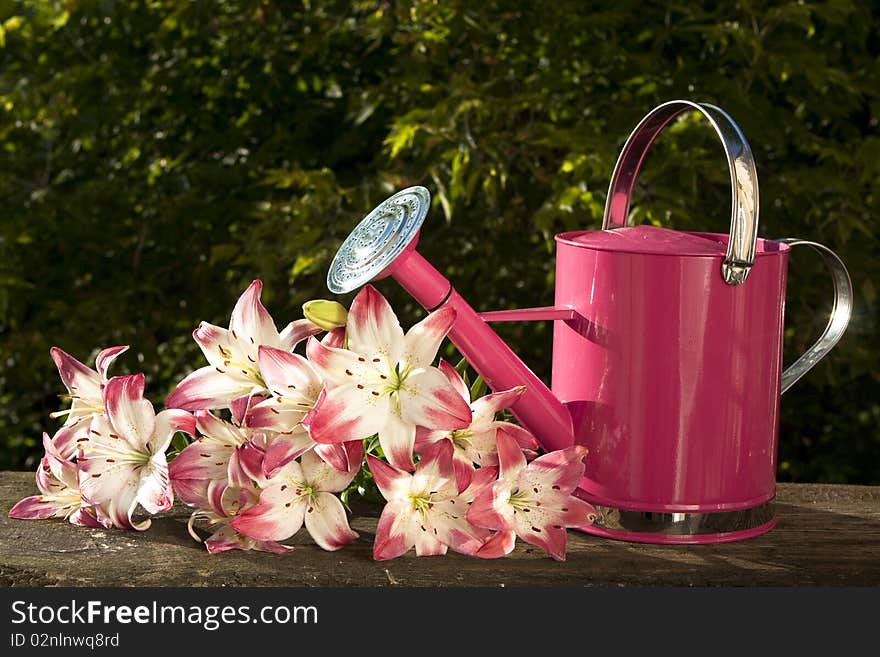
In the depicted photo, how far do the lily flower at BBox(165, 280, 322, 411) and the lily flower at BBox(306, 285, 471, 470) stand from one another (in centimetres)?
8

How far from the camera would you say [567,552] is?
87cm

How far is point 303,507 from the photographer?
2.77 feet

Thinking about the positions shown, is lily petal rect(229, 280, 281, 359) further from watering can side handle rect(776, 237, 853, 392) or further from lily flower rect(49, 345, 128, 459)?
watering can side handle rect(776, 237, 853, 392)

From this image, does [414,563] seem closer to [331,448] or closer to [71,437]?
[331,448]

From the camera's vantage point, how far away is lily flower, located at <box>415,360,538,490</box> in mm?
828

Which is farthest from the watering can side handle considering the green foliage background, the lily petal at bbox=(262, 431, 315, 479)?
the green foliage background

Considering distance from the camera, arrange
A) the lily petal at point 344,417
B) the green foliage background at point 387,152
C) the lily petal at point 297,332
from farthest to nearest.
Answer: the green foliage background at point 387,152
the lily petal at point 297,332
the lily petal at point 344,417

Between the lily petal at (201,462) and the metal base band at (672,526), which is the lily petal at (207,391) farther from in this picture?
the metal base band at (672,526)

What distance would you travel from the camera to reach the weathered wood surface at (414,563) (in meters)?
0.81

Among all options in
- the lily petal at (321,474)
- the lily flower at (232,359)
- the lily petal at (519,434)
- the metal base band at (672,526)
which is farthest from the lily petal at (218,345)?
the metal base band at (672,526)

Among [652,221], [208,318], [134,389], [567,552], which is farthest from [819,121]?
[134,389]

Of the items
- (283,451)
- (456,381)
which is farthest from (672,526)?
(283,451)

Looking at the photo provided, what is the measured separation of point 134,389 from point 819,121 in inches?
64.3

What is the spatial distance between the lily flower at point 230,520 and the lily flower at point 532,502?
17 centimetres
